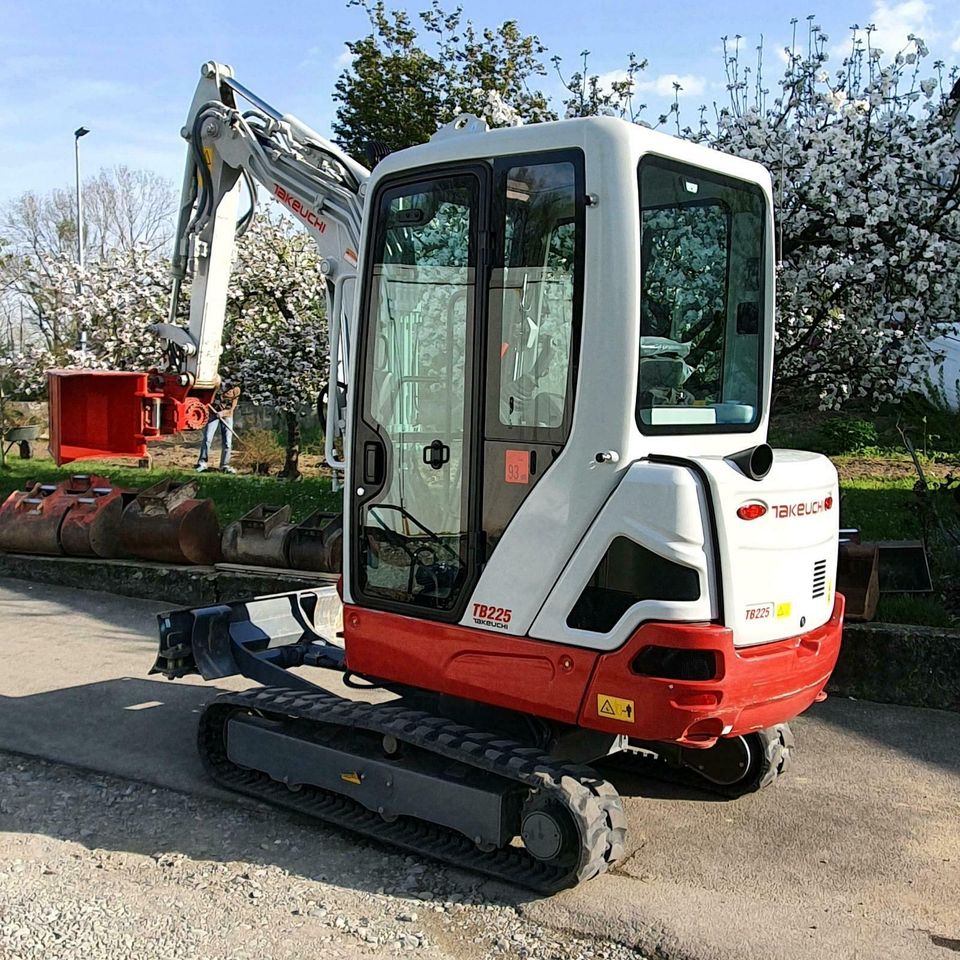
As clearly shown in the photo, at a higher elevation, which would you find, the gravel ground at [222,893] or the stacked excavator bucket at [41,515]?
the stacked excavator bucket at [41,515]

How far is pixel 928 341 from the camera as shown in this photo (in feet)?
33.6

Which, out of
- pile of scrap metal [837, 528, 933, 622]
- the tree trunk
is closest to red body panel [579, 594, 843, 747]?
pile of scrap metal [837, 528, 933, 622]

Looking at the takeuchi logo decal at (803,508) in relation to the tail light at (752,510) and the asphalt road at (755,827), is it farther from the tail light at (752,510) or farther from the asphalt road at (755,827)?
the asphalt road at (755,827)

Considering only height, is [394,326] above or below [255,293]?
below

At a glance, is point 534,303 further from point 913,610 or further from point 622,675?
point 913,610

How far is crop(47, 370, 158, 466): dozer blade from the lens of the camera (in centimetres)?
705

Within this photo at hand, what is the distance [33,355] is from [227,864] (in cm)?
1923

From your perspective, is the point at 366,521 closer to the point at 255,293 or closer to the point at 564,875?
the point at 564,875

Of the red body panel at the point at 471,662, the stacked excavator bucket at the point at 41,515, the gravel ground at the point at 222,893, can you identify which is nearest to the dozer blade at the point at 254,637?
the gravel ground at the point at 222,893

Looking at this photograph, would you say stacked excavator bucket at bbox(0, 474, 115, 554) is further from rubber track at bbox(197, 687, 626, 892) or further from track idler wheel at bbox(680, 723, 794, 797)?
track idler wheel at bbox(680, 723, 794, 797)

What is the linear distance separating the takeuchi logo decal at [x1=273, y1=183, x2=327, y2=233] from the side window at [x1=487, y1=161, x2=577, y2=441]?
2.92 m

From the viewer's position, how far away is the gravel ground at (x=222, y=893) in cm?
399

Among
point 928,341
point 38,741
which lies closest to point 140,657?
point 38,741

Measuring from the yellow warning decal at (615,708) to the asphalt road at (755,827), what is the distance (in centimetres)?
71
